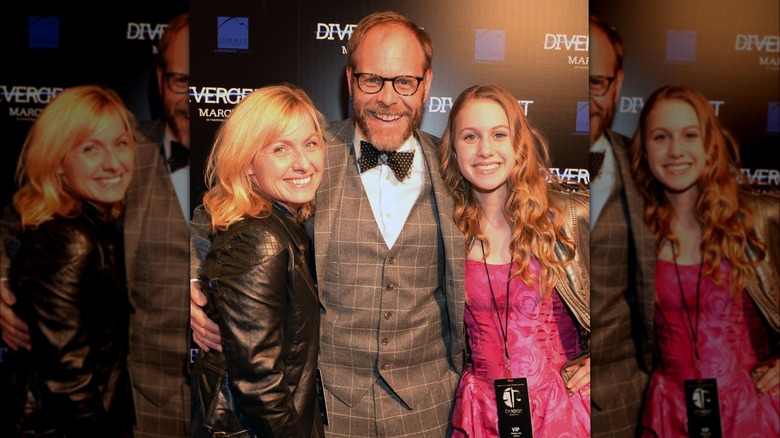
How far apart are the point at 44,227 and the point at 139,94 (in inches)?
31.9

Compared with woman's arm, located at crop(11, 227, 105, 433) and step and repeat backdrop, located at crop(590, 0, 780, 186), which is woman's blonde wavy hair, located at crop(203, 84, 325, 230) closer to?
woman's arm, located at crop(11, 227, 105, 433)

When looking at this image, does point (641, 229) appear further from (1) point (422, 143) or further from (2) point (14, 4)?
(2) point (14, 4)

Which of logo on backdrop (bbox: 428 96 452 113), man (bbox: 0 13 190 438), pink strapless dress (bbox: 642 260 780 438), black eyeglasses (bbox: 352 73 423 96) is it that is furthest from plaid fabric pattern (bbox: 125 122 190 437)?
pink strapless dress (bbox: 642 260 780 438)

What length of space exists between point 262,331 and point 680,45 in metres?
2.60

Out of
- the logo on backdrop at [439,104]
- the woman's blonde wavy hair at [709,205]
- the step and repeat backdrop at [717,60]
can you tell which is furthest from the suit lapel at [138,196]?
the woman's blonde wavy hair at [709,205]

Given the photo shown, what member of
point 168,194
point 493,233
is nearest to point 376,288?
point 493,233

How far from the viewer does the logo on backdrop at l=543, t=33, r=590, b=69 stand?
340 cm

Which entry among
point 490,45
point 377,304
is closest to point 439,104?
point 490,45

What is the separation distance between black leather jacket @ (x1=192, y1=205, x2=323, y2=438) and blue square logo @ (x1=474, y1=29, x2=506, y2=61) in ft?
4.01

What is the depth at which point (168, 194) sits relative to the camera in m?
3.45

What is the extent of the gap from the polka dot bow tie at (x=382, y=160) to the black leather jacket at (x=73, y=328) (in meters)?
1.33

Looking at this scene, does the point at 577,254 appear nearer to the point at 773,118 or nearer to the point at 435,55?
the point at 435,55

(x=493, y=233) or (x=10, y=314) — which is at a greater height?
(x=493, y=233)

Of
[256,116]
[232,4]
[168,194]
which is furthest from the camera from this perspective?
[168,194]
